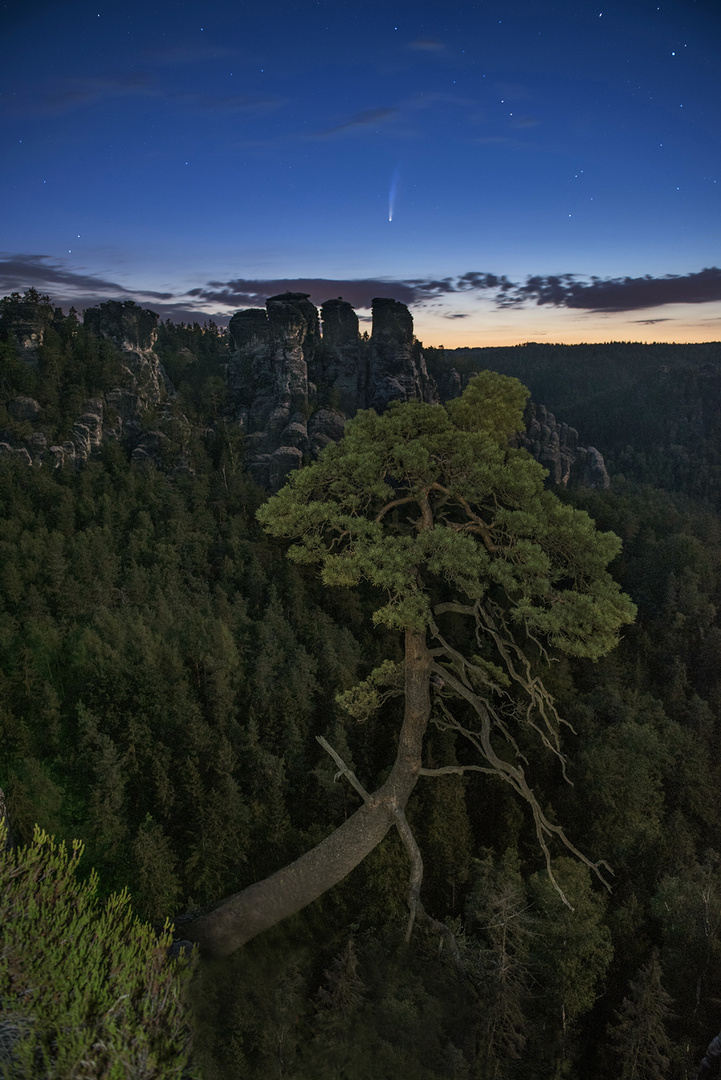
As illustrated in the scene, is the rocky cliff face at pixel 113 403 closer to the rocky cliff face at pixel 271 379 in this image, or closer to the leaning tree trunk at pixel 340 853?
the rocky cliff face at pixel 271 379

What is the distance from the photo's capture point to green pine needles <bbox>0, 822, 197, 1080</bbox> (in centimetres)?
550

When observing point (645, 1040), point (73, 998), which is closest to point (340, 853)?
point (73, 998)

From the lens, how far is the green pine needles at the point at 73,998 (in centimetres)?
550

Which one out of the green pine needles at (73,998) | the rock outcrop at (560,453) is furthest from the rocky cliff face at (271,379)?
the green pine needles at (73,998)

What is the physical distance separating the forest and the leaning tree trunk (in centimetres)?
50

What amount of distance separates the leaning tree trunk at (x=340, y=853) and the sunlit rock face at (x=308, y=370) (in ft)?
184

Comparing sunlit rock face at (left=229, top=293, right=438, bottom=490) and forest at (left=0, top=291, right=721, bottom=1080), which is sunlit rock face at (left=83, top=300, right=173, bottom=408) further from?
forest at (left=0, top=291, right=721, bottom=1080)

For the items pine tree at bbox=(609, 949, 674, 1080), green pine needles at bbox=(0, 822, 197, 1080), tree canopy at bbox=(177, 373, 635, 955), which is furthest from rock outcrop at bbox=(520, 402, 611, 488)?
green pine needles at bbox=(0, 822, 197, 1080)

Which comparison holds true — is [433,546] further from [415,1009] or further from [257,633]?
[257,633]

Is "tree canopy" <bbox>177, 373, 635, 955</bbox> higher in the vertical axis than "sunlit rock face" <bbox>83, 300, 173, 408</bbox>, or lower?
lower

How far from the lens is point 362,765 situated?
1129 inches

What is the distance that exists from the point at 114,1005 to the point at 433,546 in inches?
263

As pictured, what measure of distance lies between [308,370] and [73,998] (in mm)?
76067

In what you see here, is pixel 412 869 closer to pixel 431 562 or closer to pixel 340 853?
pixel 340 853
